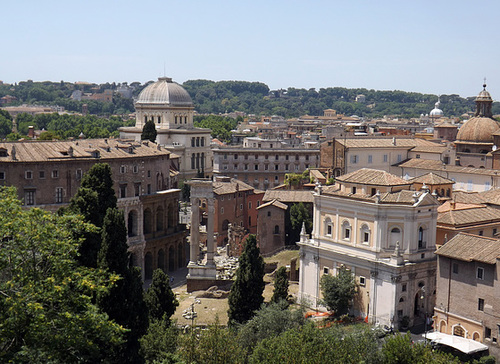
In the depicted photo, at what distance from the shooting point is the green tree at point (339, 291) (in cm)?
4766

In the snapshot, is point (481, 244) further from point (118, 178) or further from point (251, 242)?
point (118, 178)

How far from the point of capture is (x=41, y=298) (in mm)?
25812

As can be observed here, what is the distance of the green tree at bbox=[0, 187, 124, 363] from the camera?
83.3ft

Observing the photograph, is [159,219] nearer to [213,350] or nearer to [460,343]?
[460,343]

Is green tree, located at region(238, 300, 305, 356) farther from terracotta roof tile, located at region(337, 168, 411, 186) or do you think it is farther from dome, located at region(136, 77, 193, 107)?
dome, located at region(136, 77, 193, 107)

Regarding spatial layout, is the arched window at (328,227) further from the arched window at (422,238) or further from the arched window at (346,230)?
the arched window at (422,238)

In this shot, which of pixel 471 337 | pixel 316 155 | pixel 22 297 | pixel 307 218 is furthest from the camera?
pixel 316 155

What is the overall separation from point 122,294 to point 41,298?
418 inches

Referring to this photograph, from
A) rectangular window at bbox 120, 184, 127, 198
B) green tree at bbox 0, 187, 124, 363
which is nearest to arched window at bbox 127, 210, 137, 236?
rectangular window at bbox 120, 184, 127, 198

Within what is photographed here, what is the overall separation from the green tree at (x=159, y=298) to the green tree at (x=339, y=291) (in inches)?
394

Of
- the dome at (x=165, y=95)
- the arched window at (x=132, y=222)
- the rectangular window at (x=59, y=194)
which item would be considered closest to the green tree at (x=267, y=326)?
the rectangular window at (x=59, y=194)

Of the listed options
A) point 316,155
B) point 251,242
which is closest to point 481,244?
point 251,242

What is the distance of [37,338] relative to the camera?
2558 centimetres

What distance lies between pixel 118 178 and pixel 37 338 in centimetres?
3783
